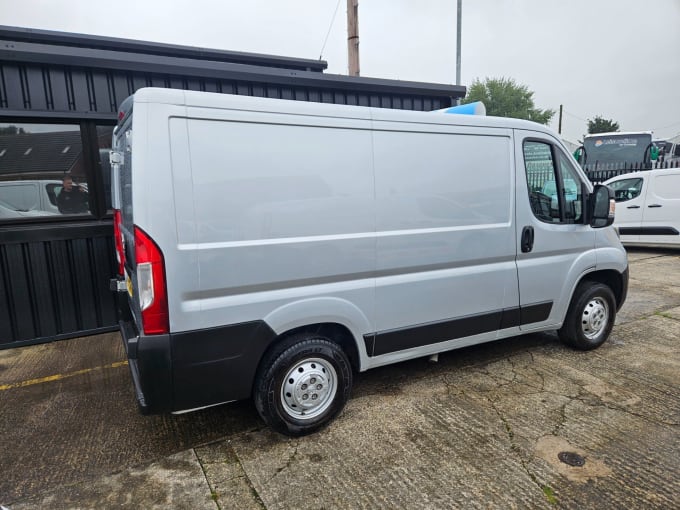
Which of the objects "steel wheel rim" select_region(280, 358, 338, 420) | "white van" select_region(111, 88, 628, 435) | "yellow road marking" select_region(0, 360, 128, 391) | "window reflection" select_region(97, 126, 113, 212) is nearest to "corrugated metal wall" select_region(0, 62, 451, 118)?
"window reflection" select_region(97, 126, 113, 212)

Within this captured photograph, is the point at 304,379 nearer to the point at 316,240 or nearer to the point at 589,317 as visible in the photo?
the point at 316,240

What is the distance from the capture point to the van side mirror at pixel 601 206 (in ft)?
12.5

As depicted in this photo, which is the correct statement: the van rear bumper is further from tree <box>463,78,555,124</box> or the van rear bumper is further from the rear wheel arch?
tree <box>463,78,555,124</box>

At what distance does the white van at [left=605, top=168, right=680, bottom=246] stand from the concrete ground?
7.01 metres

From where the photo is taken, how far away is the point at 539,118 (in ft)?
167

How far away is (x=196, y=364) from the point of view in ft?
8.23

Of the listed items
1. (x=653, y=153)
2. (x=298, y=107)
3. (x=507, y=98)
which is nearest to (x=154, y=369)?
(x=298, y=107)

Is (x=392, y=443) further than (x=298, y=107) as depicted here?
Yes

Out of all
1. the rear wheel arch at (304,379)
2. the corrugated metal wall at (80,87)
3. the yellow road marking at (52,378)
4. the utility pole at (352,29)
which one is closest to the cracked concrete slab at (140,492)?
the rear wheel arch at (304,379)

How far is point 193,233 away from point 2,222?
344 cm

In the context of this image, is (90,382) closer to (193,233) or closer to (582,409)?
(193,233)

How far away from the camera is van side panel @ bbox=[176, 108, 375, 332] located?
2.44m

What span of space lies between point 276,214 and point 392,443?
160 cm

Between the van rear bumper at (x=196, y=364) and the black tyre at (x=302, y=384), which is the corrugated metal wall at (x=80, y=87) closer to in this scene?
the van rear bumper at (x=196, y=364)
